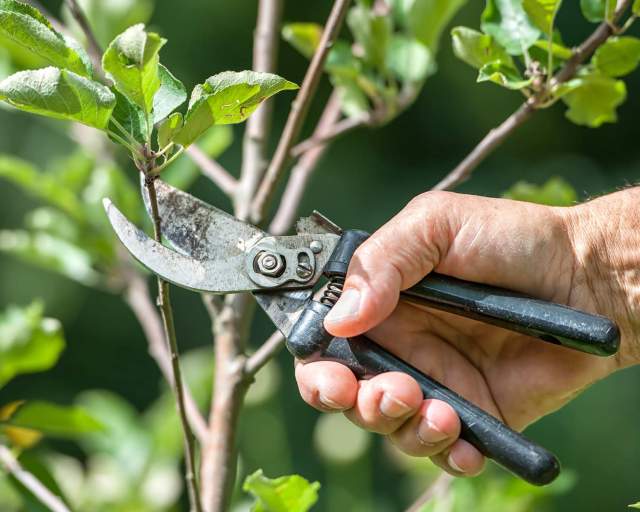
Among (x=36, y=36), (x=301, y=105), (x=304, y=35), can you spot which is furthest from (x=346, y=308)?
(x=304, y=35)

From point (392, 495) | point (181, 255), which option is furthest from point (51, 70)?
point (392, 495)

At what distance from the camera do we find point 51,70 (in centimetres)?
81

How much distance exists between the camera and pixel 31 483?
1.25 meters

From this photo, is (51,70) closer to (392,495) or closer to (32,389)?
(392,495)

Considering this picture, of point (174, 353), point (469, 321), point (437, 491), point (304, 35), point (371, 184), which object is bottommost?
point (371, 184)

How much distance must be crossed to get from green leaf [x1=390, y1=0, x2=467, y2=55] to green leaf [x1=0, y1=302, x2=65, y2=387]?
662 millimetres

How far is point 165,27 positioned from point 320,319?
8.99ft

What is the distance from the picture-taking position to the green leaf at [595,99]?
4.11ft

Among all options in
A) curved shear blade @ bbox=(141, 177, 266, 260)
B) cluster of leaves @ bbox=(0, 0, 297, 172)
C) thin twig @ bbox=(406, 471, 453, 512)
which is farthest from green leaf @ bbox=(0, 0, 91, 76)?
thin twig @ bbox=(406, 471, 453, 512)

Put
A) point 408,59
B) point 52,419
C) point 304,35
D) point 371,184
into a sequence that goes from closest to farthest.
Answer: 1. point 52,419
2. point 408,59
3. point 304,35
4. point 371,184

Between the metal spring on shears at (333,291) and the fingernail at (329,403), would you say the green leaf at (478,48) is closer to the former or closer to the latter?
the metal spring on shears at (333,291)

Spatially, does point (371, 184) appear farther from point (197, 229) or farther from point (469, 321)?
point (197, 229)

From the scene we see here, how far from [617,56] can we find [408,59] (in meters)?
0.33

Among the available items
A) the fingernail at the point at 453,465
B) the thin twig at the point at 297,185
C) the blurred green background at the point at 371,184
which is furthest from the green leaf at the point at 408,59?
the blurred green background at the point at 371,184
